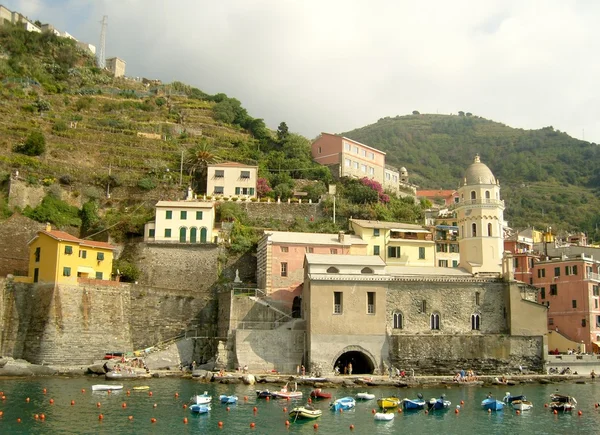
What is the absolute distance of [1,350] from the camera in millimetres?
46250

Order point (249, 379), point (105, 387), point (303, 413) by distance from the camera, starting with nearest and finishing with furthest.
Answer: point (303, 413), point (105, 387), point (249, 379)

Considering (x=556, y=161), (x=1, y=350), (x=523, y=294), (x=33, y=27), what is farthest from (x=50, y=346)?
(x=556, y=161)

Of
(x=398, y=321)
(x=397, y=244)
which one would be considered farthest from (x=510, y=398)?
(x=397, y=244)

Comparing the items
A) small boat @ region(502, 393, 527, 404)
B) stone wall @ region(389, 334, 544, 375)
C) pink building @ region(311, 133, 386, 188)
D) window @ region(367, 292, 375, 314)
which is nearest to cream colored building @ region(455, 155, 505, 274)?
stone wall @ region(389, 334, 544, 375)

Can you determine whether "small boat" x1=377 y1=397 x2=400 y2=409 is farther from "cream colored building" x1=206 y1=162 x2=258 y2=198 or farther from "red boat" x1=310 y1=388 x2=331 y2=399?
"cream colored building" x1=206 y1=162 x2=258 y2=198

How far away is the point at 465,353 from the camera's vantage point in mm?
46188

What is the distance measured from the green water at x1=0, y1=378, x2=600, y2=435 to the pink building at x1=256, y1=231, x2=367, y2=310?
43.6ft

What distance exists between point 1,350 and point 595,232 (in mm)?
90793

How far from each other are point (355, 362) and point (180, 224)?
20.4 meters

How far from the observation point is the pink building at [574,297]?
56.8 m

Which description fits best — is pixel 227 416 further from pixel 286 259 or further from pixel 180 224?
pixel 180 224

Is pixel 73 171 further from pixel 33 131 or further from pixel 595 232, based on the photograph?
pixel 595 232

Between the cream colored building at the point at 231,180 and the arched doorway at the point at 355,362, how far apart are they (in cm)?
2469

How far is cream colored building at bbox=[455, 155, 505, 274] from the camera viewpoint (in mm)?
53438
